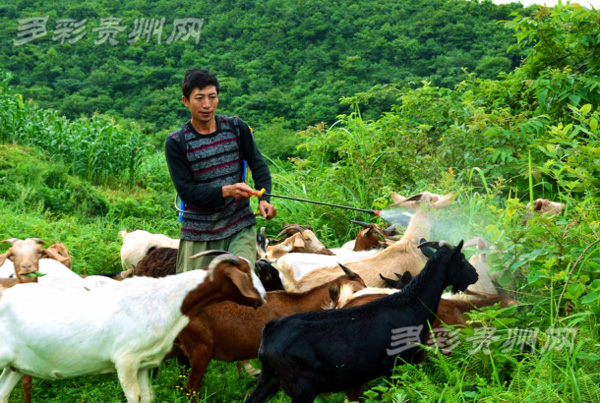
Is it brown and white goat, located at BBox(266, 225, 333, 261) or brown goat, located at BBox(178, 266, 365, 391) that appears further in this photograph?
brown and white goat, located at BBox(266, 225, 333, 261)

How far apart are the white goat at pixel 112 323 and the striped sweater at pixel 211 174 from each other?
0.79 metres

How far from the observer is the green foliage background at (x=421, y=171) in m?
4.29

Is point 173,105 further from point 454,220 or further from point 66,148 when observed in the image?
point 454,220

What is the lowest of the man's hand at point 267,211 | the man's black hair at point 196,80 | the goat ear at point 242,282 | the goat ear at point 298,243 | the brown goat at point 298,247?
the brown goat at point 298,247

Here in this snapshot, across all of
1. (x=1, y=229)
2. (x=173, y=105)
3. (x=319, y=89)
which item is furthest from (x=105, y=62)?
(x=1, y=229)

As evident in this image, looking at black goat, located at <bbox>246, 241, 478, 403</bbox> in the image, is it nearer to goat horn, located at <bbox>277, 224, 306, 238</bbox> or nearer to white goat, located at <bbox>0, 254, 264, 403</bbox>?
white goat, located at <bbox>0, 254, 264, 403</bbox>

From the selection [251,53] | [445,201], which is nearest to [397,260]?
[445,201]

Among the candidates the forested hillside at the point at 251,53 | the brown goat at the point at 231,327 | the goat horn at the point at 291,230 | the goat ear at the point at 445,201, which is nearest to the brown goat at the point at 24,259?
the brown goat at the point at 231,327

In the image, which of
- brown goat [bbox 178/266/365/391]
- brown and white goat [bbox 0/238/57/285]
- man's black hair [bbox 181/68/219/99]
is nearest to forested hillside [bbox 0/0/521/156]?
brown and white goat [bbox 0/238/57/285]

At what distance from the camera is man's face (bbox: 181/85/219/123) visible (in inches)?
197

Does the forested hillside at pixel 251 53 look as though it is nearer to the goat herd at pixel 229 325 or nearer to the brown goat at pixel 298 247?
the brown goat at pixel 298 247

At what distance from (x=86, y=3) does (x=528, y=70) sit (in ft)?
59.0

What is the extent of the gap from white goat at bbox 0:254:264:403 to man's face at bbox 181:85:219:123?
4.02 ft

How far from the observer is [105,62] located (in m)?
20.9
